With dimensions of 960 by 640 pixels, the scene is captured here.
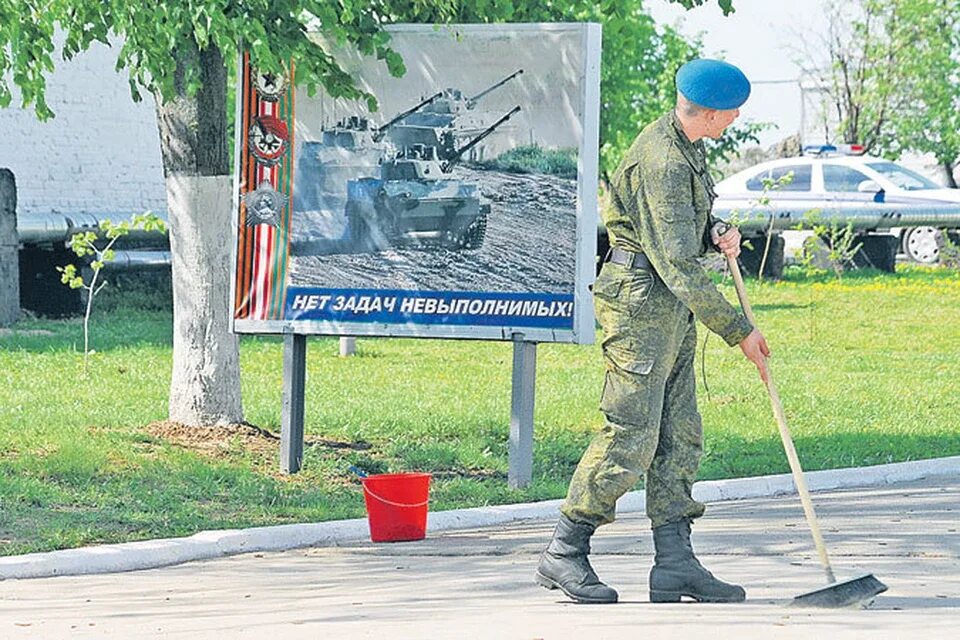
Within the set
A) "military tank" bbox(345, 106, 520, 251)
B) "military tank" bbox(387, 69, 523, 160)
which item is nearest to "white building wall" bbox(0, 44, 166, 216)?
"military tank" bbox(345, 106, 520, 251)

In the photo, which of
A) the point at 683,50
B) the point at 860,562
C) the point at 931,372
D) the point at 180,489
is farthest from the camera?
the point at 683,50

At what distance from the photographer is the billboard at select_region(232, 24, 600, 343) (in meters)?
10.1

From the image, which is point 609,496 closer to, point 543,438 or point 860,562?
point 860,562

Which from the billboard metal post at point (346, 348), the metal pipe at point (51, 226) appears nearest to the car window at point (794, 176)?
the metal pipe at point (51, 226)

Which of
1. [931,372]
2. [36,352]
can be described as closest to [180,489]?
[36,352]

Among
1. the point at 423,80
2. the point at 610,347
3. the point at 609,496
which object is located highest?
the point at 423,80

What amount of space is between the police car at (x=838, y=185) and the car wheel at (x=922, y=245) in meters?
0.02

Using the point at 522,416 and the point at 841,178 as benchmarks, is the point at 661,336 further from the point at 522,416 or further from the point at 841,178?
the point at 841,178

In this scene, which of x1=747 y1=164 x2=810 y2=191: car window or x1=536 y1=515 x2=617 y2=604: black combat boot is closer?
x1=536 y1=515 x2=617 y2=604: black combat boot

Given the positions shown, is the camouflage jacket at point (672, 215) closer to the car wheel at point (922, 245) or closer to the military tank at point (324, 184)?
the military tank at point (324, 184)

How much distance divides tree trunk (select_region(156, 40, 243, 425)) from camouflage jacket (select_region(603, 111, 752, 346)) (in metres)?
4.90

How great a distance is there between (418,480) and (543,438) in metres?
3.45

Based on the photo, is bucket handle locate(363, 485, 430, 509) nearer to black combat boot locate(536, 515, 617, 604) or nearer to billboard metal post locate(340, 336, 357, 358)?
black combat boot locate(536, 515, 617, 604)

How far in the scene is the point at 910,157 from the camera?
148 feet
